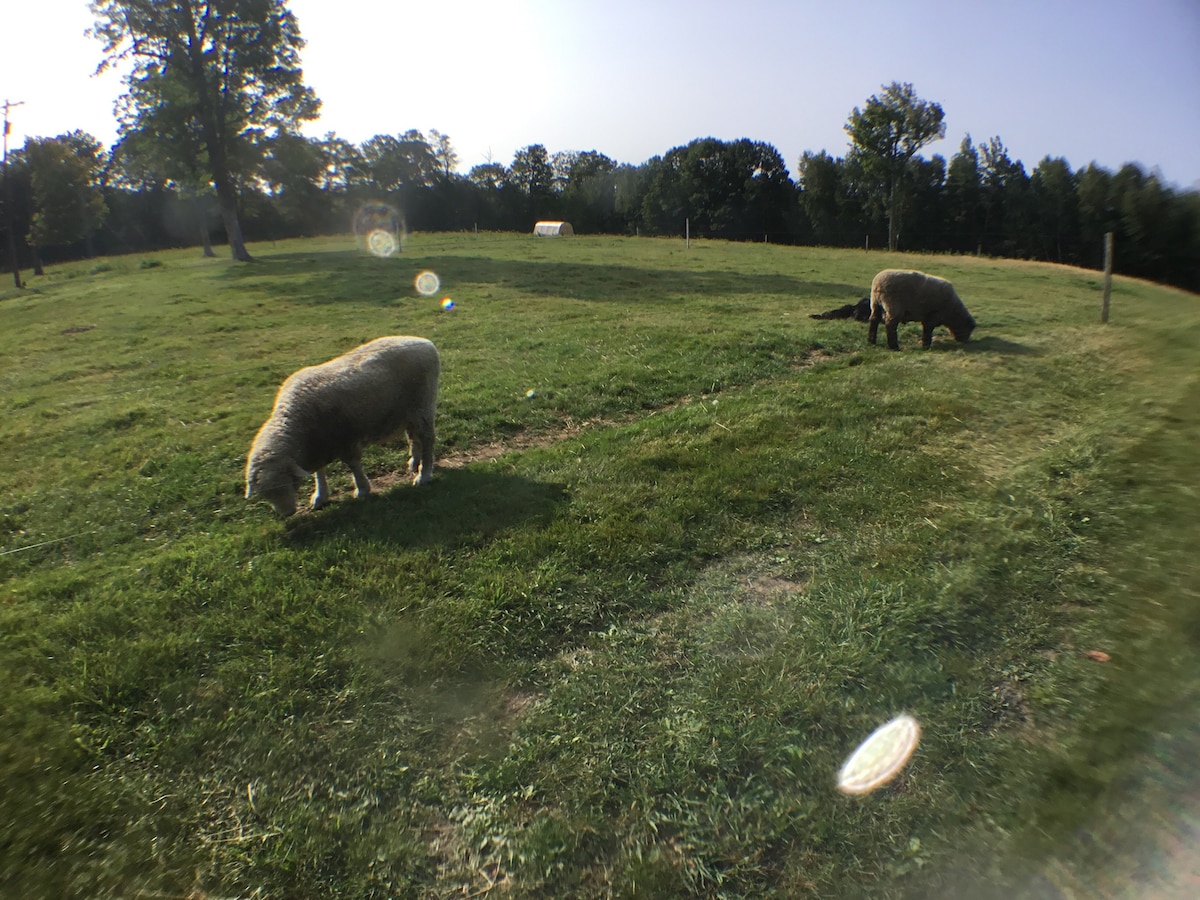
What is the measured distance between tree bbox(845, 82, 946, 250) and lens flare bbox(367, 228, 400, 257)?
45273 millimetres

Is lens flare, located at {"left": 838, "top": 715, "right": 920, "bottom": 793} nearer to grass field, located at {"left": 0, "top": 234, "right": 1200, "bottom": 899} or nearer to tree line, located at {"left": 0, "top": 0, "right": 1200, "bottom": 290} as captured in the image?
grass field, located at {"left": 0, "top": 234, "right": 1200, "bottom": 899}

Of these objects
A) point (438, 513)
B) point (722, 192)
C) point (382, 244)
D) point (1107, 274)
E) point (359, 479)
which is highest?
point (722, 192)

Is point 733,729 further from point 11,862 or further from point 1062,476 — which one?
point 1062,476

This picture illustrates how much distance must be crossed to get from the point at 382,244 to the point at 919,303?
35282 mm

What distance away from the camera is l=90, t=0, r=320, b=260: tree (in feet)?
108

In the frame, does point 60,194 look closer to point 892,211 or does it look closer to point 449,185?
point 449,185

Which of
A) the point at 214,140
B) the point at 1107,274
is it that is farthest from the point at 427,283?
the point at 1107,274

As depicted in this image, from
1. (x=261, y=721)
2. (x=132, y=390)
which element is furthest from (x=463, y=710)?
(x=132, y=390)

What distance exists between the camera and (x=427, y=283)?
2581 cm

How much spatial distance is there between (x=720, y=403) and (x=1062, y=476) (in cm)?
442

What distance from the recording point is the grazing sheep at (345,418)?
6.55 metres

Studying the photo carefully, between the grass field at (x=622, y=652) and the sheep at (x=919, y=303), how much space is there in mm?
3718

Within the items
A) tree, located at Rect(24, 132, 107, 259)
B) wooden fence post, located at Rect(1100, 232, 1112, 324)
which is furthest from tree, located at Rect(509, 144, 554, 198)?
wooden fence post, located at Rect(1100, 232, 1112, 324)

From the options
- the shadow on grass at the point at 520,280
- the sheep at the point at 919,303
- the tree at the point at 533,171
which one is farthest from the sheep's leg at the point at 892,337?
the tree at the point at 533,171
